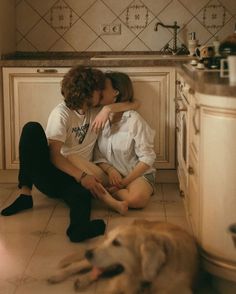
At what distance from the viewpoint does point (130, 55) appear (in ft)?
12.2

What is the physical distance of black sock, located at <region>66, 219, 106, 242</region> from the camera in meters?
2.45

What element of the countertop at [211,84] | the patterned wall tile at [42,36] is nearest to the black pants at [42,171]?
the countertop at [211,84]

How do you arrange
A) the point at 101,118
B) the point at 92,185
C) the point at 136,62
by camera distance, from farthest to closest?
the point at 136,62 < the point at 101,118 < the point at 92,185

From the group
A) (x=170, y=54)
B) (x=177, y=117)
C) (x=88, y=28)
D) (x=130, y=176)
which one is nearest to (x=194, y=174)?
(x=130, y=176)

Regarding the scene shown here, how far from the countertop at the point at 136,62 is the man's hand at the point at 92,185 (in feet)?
2.32

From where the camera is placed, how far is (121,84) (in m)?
3.06

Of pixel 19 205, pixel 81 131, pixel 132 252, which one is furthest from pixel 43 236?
pixel 132 252

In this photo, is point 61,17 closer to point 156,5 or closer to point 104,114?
point 156,5

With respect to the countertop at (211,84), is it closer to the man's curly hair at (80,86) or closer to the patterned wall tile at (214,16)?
the man's curly hair at (80,86)

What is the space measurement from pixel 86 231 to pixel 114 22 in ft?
5.87

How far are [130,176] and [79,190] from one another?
0.35 m

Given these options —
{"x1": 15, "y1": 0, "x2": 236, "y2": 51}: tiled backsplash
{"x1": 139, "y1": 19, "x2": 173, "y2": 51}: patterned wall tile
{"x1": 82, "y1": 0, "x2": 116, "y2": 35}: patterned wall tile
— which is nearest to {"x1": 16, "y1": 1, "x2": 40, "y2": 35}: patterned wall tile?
{"x1": 15, "y1": 0, "x2": 236, "y2": 51}: tiled backsplash

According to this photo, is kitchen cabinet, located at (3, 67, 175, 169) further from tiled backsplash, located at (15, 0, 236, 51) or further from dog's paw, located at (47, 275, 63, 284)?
dog's paw, located at (47, 275, 63, 284)

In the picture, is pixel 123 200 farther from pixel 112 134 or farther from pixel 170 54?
pixel 170 54
